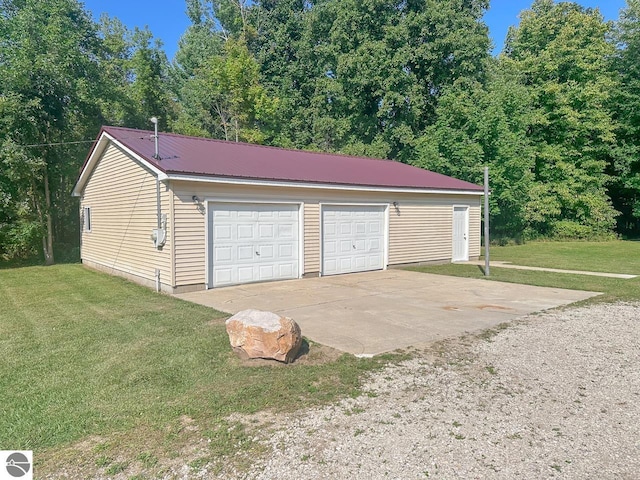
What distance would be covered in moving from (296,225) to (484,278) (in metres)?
4.94

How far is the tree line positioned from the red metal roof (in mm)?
6994

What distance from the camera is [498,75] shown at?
2623 centimetres

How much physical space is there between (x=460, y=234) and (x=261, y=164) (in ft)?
25.0

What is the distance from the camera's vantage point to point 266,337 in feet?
15.3

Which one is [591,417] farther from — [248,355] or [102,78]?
[102,78]

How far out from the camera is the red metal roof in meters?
9.70

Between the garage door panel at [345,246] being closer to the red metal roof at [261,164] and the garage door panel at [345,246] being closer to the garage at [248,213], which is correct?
the garage at [248,213]

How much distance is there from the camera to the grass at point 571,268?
31.2ft

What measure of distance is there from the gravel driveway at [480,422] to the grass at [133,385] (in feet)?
1.34

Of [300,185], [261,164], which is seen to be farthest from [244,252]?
A: [261,164]

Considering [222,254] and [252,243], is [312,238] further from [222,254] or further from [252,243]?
[222,254]

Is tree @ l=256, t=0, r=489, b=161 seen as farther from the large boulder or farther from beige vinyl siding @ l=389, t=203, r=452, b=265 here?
the large boulder

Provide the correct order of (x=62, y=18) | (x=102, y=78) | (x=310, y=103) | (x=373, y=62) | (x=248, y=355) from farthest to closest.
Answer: (x=310, y=103)
(x=373, y=62)
(x=62, y=18)
(x=102, y=78)
(x=248, y=355)

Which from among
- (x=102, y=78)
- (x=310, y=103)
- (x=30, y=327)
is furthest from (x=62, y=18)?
(x=30, y=327)
